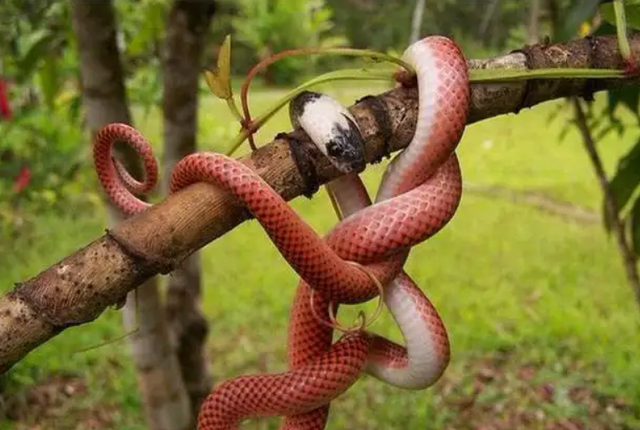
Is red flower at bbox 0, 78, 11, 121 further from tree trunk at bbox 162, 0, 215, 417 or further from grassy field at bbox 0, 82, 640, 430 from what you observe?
tree trunk at bbox 162, 0, 215, 417

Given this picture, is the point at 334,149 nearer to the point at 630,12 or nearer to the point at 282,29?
the point at 630,12

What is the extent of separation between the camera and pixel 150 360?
1.71m

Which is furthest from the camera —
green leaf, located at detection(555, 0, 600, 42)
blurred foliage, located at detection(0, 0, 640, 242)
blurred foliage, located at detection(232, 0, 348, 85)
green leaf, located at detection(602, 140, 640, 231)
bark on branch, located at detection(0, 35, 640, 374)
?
blurred foliage, located at detection(232, 0, 348, 85)

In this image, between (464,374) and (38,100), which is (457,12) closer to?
(464,374)

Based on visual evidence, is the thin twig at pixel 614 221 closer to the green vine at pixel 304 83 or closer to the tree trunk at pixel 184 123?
the tree trunk at pixel 184 123

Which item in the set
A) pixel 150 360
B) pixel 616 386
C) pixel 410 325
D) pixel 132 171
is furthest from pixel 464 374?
pixel 410 325

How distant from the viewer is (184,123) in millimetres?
1771

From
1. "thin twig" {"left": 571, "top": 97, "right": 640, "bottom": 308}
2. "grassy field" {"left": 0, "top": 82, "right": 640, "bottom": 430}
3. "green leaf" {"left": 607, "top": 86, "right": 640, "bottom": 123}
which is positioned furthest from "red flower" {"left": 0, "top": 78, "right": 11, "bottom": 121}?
"green leaf" {"left": 607, "top": 86, "right": 640, "bottom": 123}

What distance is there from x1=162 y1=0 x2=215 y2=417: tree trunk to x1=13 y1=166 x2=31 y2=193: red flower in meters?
1.23

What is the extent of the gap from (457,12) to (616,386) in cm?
154

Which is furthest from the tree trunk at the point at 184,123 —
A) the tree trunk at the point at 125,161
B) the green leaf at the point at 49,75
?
the green leaf at the point at 49,75

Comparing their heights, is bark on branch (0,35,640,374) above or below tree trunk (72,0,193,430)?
above

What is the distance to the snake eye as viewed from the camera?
22.0 inches

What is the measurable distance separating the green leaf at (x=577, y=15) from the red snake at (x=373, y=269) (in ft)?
2.13
